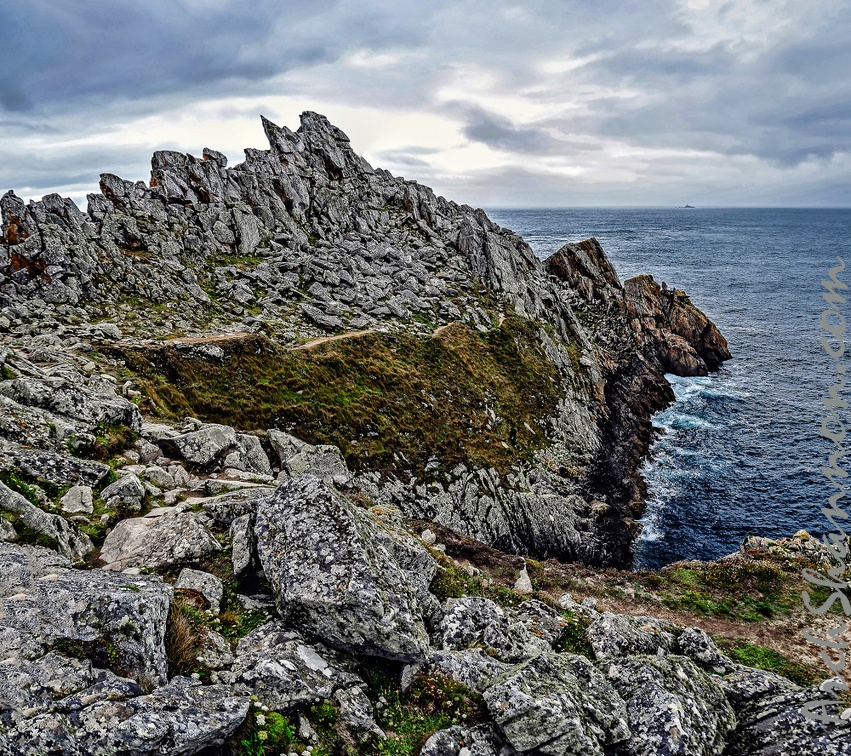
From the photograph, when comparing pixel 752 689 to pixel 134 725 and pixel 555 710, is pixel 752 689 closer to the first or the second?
pixel 555 710

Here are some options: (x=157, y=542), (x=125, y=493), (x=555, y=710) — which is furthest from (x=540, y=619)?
(x=125, y=493)

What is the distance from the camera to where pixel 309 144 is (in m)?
73.2

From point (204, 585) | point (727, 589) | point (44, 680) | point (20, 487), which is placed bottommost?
point (727, 589)

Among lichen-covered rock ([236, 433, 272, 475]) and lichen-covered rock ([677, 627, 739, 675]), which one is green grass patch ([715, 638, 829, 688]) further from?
lichen-covered rock ([236, 433, 272, 475])

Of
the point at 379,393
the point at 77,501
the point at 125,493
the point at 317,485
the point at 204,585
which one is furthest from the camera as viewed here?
the point at 379,393

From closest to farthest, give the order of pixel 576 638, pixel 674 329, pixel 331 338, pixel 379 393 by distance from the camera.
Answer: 1. pixel 576 638
2. pixel 379 393
3. pixel 331 338
4. pixel 674 329

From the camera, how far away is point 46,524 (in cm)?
1260

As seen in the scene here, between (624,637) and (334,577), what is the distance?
32.3 ft

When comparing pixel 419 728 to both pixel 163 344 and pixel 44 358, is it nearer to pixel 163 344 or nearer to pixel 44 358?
pixel 44 358

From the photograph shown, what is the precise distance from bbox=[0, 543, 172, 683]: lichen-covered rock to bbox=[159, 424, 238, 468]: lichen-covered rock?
420 inches

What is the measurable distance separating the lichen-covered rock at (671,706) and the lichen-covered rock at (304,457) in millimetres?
A: 16259

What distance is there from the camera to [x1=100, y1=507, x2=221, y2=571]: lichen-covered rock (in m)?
13.1

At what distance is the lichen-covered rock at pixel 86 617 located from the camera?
8.78 meters

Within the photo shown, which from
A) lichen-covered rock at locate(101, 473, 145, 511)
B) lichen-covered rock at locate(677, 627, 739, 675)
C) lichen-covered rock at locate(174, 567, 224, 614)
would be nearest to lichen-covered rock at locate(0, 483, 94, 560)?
lichen-covered rock at locate(101, 473, 145, 511)
